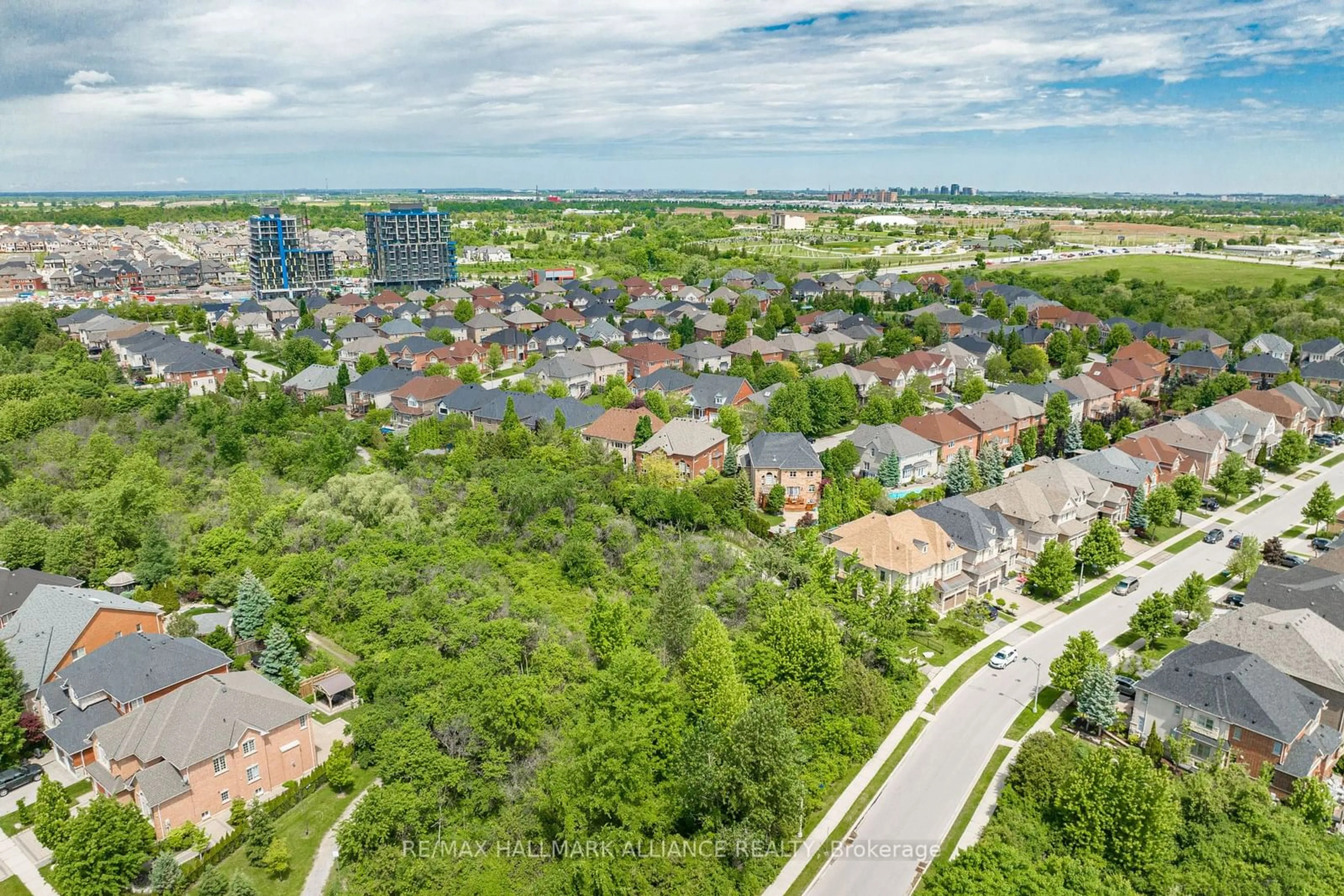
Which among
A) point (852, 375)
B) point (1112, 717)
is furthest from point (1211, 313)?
point (1112, 717)

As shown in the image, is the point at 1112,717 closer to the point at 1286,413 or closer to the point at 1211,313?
the point at 1286,413

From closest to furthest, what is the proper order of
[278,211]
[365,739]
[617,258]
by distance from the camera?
1. [365,739]
2. [278,211]
3. [617,258]

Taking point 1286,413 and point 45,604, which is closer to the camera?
point 45,604

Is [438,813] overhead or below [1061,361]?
below

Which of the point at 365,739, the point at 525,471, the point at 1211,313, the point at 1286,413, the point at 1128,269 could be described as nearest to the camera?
the point at 365,739

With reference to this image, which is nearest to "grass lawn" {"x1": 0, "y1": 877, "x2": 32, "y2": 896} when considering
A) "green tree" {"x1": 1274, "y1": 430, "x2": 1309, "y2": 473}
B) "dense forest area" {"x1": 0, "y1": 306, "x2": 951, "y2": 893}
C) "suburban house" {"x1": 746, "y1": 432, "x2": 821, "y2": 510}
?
"dense forest area" {"x1": 0, "y1": 306, "x2": 951, "y2": 893}

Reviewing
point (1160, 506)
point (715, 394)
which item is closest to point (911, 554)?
point (1160, 506)
